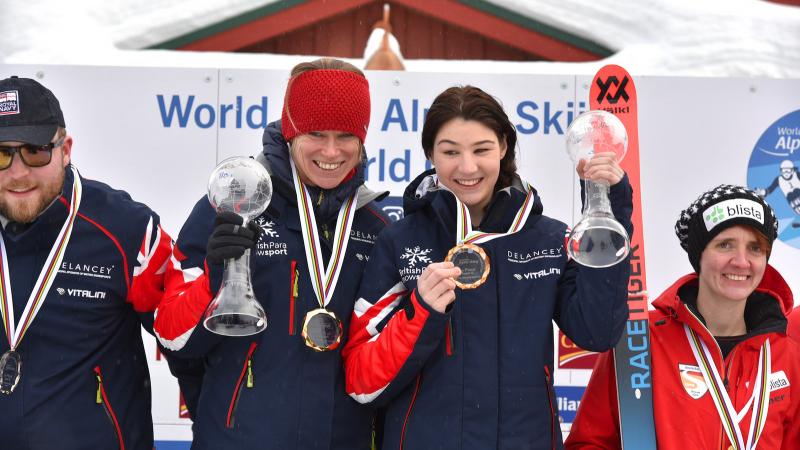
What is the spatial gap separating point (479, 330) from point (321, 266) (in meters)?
0.48

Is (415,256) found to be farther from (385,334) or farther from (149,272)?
(149,272)

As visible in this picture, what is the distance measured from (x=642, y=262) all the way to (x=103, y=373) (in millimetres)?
1747

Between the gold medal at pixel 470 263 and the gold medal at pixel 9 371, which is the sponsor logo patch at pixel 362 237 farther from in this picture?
the gold medal at pixel 9 371

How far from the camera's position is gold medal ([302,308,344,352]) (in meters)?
2.46

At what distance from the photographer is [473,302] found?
2.43 meters

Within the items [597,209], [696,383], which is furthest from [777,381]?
[597,209]

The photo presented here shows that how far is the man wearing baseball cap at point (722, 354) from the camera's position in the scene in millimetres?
2574

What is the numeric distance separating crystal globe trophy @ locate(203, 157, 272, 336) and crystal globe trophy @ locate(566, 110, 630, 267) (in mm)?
819

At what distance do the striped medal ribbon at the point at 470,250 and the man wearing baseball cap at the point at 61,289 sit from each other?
3.10ft

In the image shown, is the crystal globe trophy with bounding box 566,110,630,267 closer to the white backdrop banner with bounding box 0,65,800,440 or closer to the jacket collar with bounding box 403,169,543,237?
the jacket collar with bounding box 403,169,543,237

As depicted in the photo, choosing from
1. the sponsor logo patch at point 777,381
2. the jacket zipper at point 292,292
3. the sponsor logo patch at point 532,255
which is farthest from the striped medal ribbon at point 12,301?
the sponsor logo patch at point 777,381

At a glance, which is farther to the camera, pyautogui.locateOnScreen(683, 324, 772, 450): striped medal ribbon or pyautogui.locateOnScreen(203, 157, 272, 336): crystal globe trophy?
pyautogui.locateOnScreen(683, 324, 772, 450): striped medal ribbon

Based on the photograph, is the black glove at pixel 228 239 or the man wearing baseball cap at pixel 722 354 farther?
the man wearing baseball cap at pixel 722 354

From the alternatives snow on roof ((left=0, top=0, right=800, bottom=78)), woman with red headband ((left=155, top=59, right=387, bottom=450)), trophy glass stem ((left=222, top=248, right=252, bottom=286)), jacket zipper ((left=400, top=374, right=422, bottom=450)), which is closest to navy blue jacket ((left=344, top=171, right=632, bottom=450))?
jacket zipper ((left=400, top=374, right=422, bottom=450))
